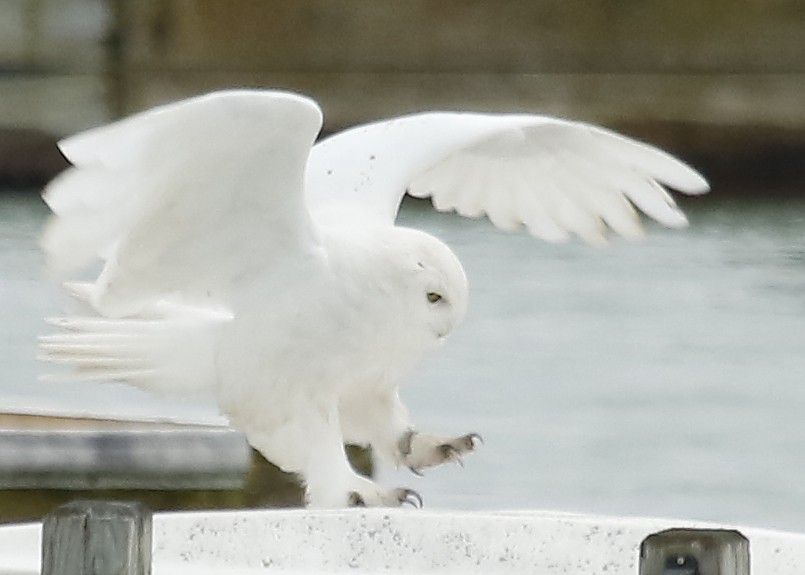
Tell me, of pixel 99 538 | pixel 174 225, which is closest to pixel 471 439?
pixel 174 225

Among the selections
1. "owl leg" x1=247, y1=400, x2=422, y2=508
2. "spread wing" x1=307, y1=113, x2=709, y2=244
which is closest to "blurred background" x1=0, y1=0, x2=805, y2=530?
"spread wing" x1=307, y1=113, x2=709, y2=244

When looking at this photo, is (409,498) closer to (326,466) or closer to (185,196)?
(326,466)

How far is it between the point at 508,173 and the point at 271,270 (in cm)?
70

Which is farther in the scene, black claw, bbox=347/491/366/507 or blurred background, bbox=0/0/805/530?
blurred background, bbox=0/0/805/530

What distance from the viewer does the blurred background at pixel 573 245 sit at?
8750mm

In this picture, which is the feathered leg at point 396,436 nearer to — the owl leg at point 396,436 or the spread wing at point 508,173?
the owl leg at point 396,436

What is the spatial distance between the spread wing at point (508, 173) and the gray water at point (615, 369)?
219cm

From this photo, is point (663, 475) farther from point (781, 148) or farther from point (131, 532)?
point (131, 532)

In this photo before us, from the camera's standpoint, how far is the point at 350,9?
44.0ft

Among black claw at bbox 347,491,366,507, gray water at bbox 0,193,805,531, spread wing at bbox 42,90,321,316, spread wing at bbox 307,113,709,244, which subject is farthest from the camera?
gray water at bbox 0,193,805,531

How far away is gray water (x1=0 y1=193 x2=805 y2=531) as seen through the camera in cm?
759

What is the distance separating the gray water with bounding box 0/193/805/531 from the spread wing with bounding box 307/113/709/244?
219 cm

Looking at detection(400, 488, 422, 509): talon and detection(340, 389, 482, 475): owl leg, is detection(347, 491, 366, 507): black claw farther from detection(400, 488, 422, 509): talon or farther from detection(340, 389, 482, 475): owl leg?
detection(340, 389, 482, 475): owl leg

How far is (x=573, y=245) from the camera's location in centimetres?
1386
